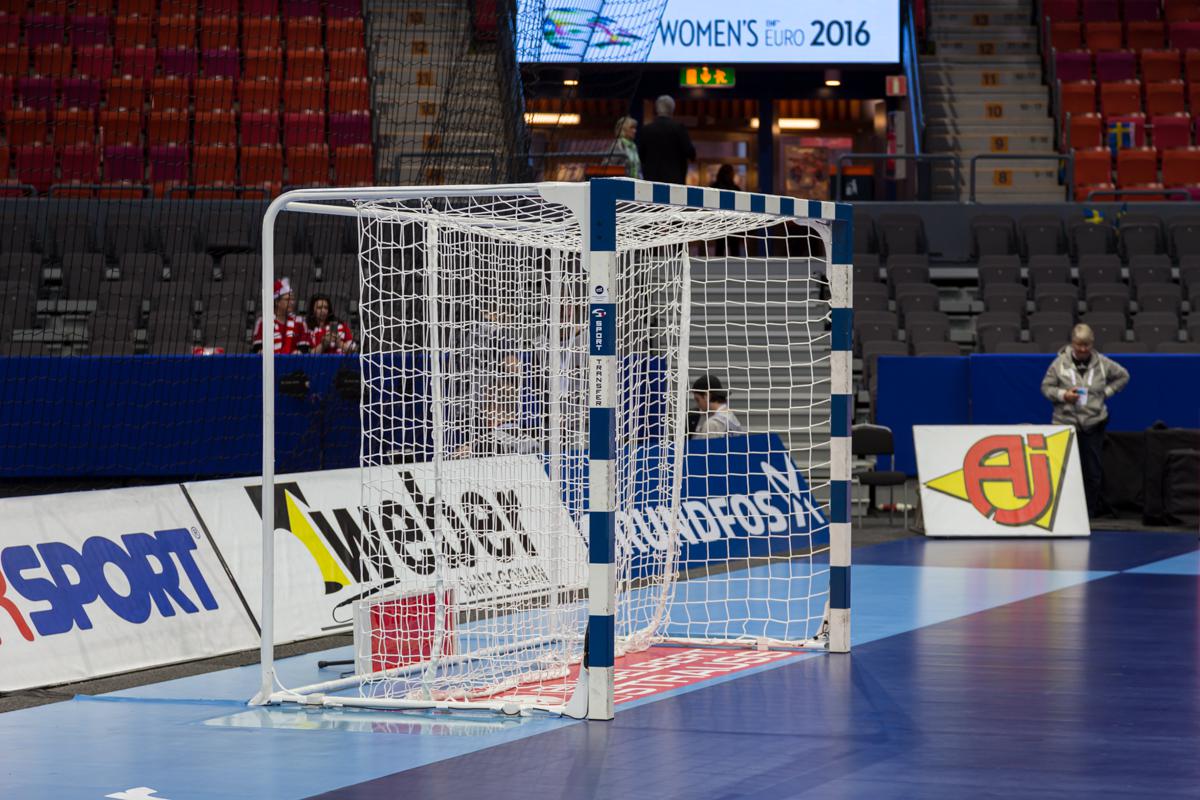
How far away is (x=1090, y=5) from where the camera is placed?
2720 centimetres

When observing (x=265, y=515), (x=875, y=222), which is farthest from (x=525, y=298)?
(x=875, y=222)

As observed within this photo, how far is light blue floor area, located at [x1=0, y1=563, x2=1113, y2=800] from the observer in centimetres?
616

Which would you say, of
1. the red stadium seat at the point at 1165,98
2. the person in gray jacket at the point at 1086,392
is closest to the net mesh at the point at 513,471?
the person in gray jacket at the point at 1086,392

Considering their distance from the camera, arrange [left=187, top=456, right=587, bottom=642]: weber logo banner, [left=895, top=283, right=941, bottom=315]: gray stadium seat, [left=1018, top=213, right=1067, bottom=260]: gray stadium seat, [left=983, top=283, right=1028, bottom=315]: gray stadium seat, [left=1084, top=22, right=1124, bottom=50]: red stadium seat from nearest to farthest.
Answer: [left=187, top=456, right=587, bottom=642]: weber logo banner → [left=895, top=283, right=941, bottom=315]: gray stadium seat → [left=983, top=283, right=1028, bottom=315]: gray stadium seat → [left=1018, top=213, right=1067, bottom=260]: gray stadium seat → [left=1084, top=22, right=1124, bottom=50]: red stadium seat

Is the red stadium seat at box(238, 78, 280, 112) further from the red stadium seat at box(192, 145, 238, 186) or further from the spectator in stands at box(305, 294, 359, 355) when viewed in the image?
the spectator in stands at box(305, 294, 359, 355)

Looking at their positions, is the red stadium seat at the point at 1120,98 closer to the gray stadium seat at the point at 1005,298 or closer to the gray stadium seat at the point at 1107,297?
the gray stadium seat at the point at 1107,297

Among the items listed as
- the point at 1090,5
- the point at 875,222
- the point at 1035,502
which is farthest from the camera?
the point at 1090,5

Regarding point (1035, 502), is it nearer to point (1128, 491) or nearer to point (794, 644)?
point (1128, 491)

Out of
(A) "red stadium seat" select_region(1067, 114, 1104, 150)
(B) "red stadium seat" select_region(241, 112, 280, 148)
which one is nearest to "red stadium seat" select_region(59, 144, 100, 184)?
(B) "red stadium seat" select_region(241, 112, 280, 148)

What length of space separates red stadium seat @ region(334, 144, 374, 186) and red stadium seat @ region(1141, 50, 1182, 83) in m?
12.9

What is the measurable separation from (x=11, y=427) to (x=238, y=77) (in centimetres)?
889

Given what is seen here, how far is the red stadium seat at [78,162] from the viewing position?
20.2 m

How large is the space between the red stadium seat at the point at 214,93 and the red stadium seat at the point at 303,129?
992mm

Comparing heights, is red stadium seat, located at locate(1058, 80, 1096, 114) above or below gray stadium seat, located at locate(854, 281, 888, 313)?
above
